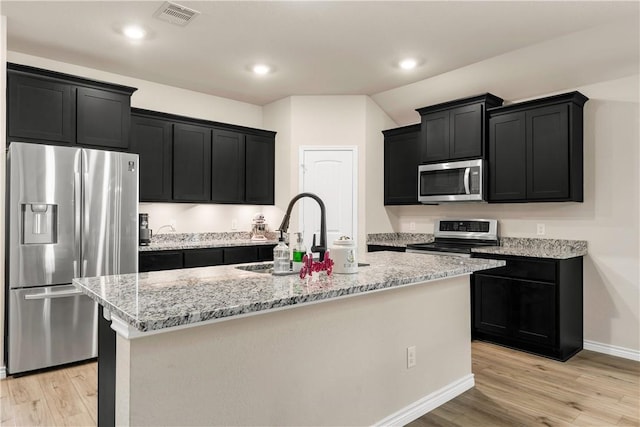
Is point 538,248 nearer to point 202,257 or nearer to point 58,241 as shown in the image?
point 202,257

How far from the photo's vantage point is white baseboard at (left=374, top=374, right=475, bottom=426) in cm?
229

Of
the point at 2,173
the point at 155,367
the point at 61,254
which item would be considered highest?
the point at 2,173

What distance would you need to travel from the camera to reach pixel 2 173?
3.10 meters

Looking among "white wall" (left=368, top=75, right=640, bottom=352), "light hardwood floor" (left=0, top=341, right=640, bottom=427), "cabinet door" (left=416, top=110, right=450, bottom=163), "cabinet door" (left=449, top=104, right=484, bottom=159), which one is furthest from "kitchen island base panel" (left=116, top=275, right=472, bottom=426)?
"cabinet door" (left=416, top=110, right=450, bottom=163)

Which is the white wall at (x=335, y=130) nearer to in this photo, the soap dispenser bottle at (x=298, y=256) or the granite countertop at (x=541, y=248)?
the granite countertop at (x=541, y=248)

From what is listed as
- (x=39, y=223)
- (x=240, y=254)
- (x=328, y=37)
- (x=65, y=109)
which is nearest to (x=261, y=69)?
(x=328, y=37)

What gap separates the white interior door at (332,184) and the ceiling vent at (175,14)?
220 centimetres

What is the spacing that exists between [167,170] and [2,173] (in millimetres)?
1443

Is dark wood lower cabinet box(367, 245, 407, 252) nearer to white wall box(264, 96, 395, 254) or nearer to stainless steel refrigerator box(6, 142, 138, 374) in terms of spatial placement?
white wall box(264, 96, 395, 254)

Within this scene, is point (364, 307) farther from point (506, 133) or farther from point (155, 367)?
point (506, 133)

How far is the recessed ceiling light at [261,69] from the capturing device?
13.2 feet

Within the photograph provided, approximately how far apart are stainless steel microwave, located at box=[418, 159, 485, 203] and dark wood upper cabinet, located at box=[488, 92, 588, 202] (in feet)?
0.51

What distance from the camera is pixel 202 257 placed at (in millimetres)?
4164

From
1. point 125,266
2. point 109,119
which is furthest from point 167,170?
point 125,266
